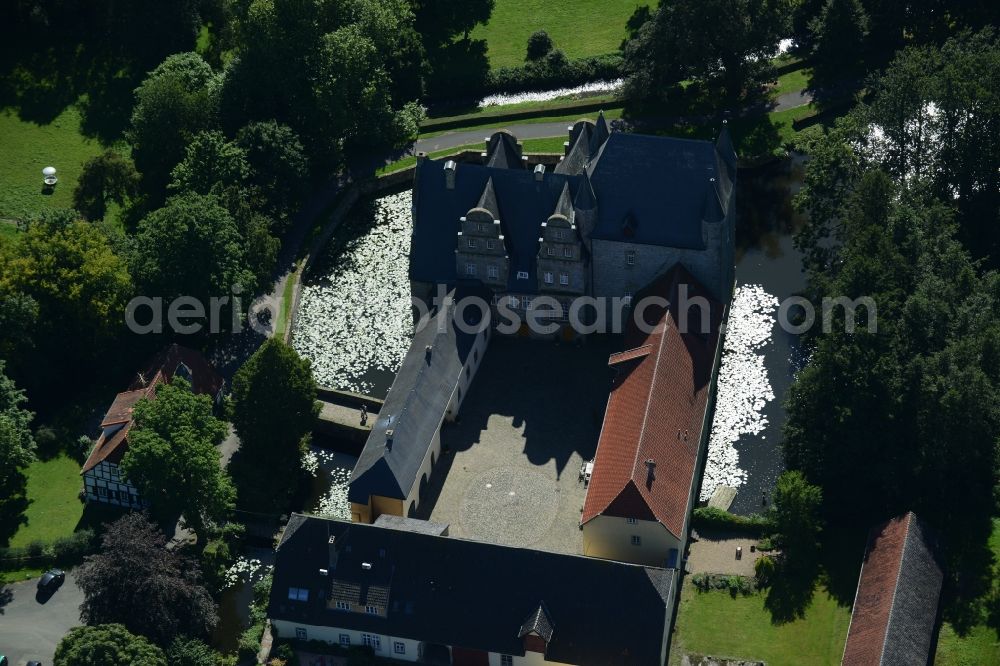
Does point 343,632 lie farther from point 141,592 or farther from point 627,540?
point 627,540

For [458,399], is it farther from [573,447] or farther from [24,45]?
[24,45]

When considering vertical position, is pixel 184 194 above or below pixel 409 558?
above

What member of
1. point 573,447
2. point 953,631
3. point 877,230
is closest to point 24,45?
point 573,447

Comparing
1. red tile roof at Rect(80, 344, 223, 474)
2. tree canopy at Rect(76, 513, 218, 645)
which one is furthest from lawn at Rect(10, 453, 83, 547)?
tree canopy at Rect(76, 513, 218, 645)

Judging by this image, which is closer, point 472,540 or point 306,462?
point 472,540

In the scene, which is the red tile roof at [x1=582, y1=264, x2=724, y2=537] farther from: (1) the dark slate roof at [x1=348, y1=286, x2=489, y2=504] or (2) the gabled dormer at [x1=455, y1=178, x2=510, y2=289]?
(1) the dark slate roof at [x1=348, y1=286, x2=489, y2=504]

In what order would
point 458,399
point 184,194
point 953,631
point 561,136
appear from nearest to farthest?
point 953,631, point 458,399, point 184,194, point 561,136

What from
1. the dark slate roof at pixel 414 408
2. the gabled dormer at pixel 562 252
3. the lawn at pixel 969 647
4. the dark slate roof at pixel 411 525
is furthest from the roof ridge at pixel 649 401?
the lawn at pixel 969 647
